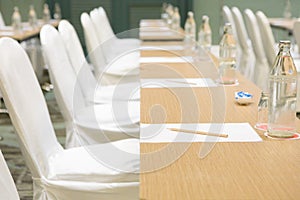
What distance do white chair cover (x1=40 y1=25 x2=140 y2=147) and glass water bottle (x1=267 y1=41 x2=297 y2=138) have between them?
3.55ft

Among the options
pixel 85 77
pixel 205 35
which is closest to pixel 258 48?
pixel 205 35

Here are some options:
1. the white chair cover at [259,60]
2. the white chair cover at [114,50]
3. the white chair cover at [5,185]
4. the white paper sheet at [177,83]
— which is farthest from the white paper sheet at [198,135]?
the white chair cover at [259,60]

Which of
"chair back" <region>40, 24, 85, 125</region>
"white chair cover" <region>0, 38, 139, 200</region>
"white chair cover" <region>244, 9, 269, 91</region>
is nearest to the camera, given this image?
"white chair cover" <region>0, 38, 139, 200</region>

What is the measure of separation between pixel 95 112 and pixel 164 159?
1585 millimetres

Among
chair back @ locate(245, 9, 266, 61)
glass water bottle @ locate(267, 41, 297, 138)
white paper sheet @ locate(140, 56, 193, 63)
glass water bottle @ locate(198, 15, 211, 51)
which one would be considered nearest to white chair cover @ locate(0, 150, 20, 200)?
glass water bottle @ locate(267, 41, 297, 138)

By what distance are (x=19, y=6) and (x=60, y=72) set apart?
621 cm

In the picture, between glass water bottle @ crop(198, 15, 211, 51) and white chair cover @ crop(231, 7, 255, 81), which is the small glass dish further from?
white chair cover @ crop(231, 7, 255, 81)

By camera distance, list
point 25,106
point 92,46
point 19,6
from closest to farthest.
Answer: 1. point 25,106
2. point 92,46
3. point 19,6

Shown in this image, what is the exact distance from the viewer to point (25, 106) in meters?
2.09

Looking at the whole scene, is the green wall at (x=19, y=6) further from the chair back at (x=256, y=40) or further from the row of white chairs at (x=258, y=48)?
the chair back at (x=256, y=40)

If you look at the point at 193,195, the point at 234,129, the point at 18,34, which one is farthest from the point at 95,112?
the point at 18,34

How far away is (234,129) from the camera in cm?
184

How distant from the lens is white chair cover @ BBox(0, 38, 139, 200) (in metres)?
2.00

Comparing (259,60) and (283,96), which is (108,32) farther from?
(283,96)
